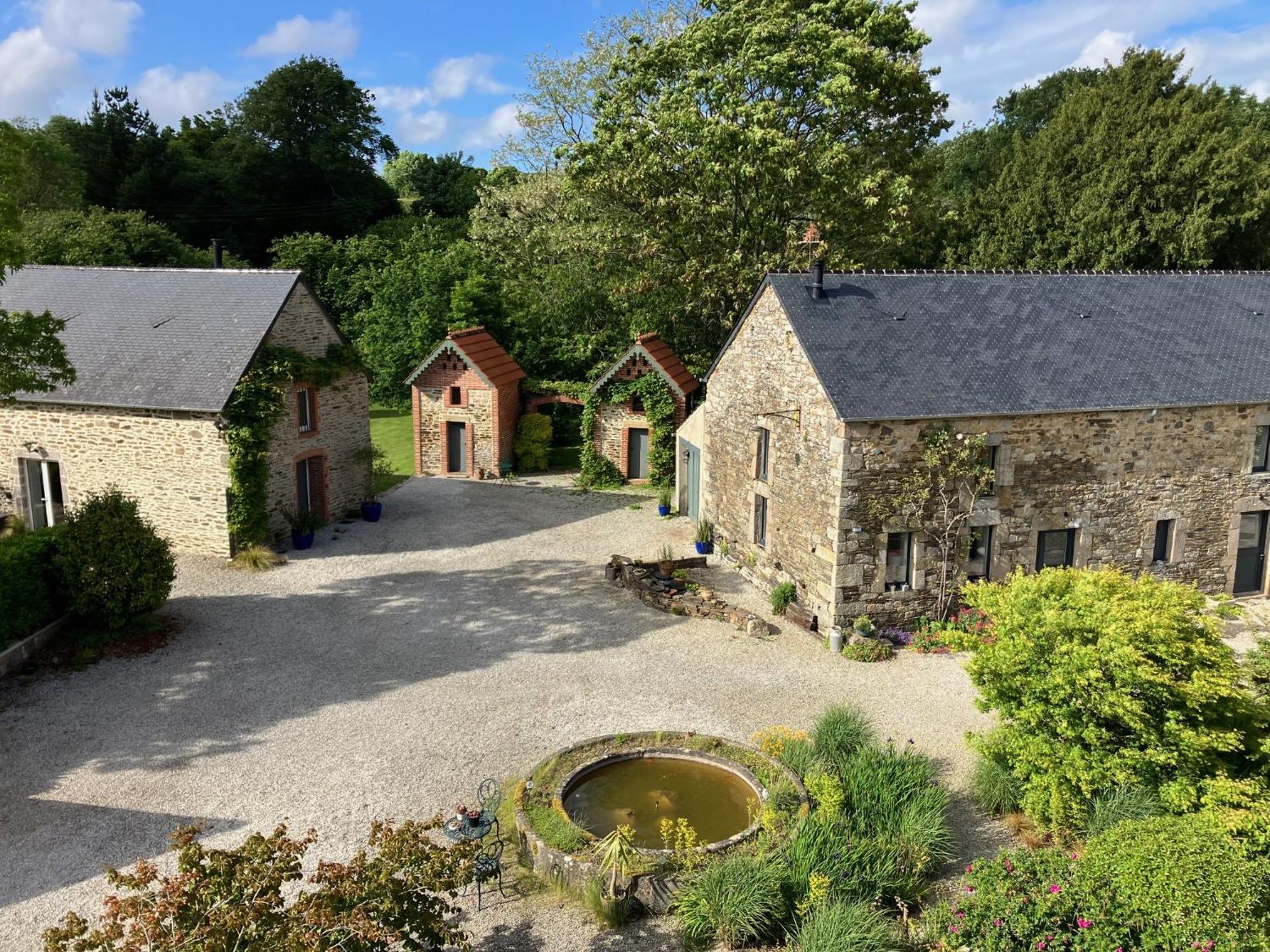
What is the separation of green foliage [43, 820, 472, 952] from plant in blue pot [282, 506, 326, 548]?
1542 centimetres

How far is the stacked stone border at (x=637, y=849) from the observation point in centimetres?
1016

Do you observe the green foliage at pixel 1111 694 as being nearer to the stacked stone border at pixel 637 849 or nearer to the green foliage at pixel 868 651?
the stacked stone border at pixel 637 849

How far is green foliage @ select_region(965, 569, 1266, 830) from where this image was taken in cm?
1046

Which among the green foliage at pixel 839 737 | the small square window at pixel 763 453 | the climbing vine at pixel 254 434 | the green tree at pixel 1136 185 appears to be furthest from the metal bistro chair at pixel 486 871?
the green tree at pixel 1136 185

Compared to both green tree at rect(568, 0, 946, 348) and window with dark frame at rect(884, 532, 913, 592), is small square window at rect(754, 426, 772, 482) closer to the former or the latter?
window with dark frame at rect(884, 532, 913, 592)

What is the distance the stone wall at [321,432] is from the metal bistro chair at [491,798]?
41.8 ft

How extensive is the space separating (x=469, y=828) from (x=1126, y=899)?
6.85m

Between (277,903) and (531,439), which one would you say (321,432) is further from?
(277,903)

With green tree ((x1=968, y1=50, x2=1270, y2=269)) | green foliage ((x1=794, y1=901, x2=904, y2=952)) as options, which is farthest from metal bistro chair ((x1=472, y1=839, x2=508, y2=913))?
green tree ((x1=968, y1=50, x2=1270, y2=269))

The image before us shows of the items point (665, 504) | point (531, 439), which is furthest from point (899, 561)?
point (531, 439)

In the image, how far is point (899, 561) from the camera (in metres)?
→ 17.7

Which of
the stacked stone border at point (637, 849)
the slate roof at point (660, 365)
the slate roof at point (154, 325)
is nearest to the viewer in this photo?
the stacked stone border at point (637, 849)

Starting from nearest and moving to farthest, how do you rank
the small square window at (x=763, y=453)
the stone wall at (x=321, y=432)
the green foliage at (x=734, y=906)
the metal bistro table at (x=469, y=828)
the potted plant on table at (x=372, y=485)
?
the green foliage at (x=734, y=906), the metal bistro table at (x=469, y=828), the small square window at (x=763, y=453), the stone wall at (x=321, y=432), the potted plant on table at (x=372, y=485)

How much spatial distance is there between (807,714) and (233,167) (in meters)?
48.9
